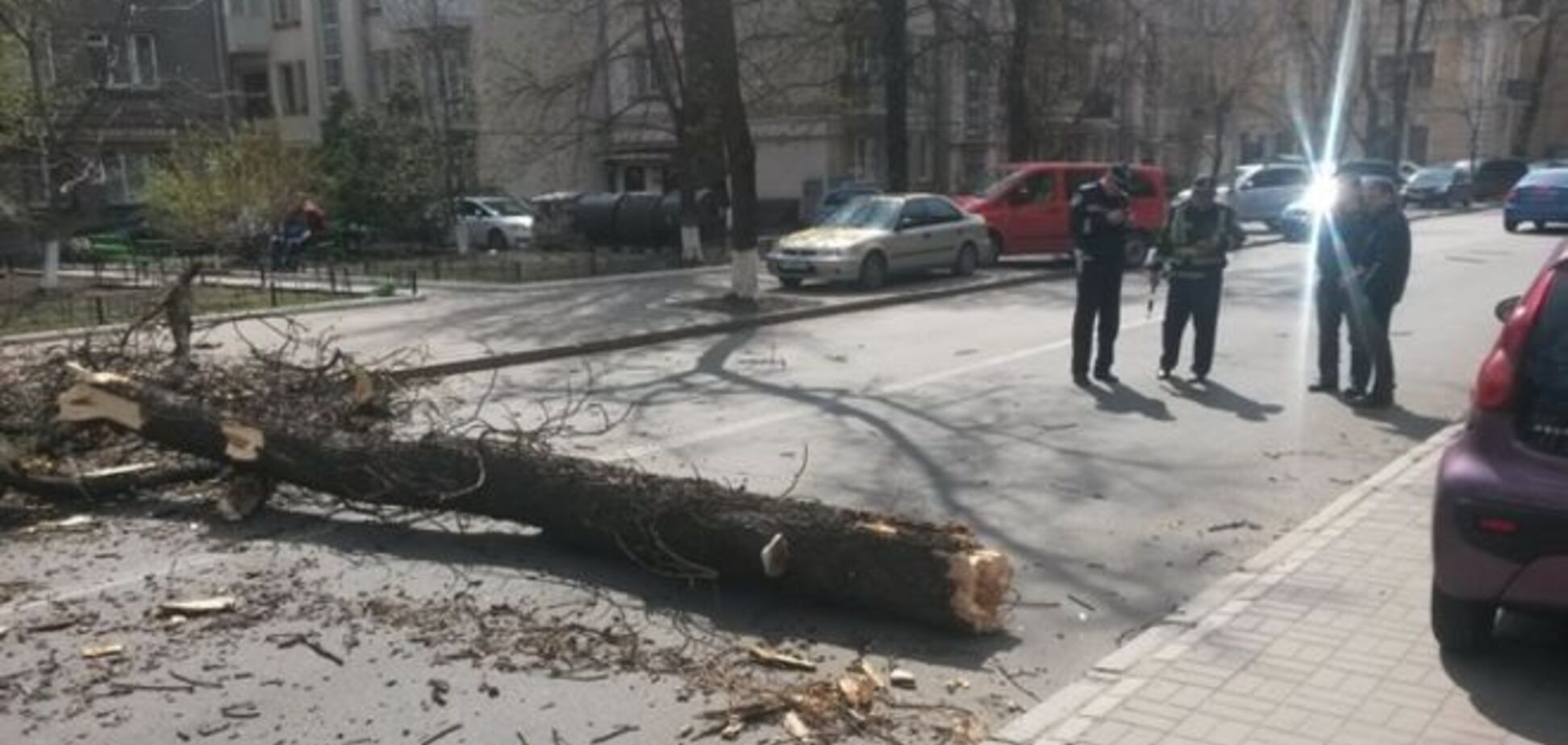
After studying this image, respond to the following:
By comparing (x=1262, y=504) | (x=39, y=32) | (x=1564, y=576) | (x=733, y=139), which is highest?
(x=39, y=32)

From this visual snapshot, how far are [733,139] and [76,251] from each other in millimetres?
18222

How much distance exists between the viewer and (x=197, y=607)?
5578 millimetres

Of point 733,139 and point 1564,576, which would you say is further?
point 733,139

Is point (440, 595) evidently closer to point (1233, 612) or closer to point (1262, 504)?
point (1233, 612)

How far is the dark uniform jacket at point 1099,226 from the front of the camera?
1091cm

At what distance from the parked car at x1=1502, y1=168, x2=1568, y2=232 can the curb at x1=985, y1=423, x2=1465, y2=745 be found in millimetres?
26279

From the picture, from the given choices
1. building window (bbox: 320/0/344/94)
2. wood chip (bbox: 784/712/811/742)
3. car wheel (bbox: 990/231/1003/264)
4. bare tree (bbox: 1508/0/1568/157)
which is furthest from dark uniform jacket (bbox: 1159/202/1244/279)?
bare tree (bbox: 1508/0/1568/157)

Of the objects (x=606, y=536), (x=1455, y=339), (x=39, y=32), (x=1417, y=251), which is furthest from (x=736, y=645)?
(x=1417, y=251)

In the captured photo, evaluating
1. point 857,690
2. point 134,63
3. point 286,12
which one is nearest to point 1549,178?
point 857,690

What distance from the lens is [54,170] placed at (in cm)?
2398

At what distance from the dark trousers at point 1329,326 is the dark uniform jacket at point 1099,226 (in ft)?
5.22

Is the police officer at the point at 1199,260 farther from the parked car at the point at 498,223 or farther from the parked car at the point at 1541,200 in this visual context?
the parked car at the point at 498,223

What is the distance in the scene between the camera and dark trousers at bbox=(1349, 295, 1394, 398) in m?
9.80

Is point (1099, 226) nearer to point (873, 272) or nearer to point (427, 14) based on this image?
point (873, 272)
